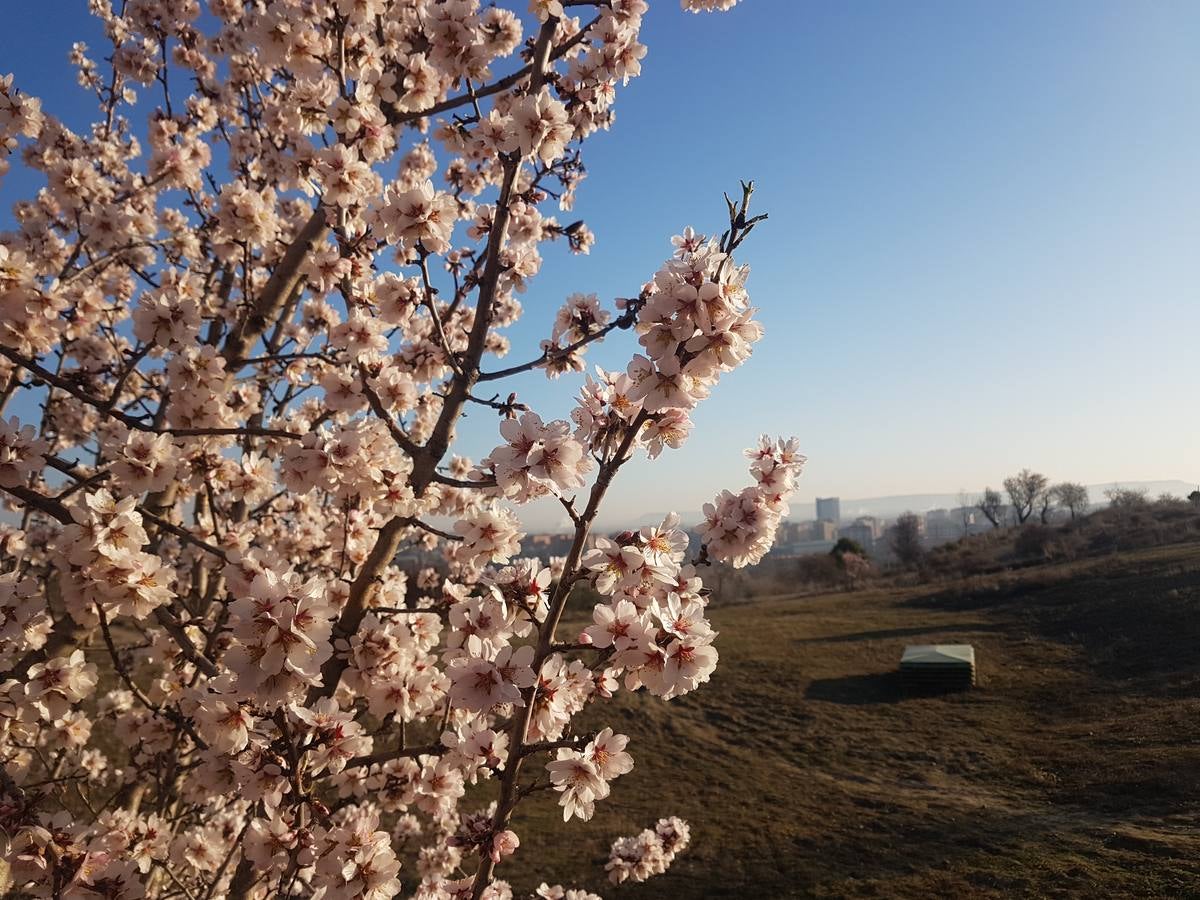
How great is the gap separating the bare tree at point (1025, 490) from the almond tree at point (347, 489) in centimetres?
7003

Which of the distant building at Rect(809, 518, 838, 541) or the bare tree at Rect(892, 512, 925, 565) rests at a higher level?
the distant building at Rect(809, 518, 838, 541)

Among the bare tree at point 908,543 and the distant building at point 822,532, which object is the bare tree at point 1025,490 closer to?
the bare tree at point 908,543

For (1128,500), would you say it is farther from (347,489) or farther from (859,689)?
(347,489)

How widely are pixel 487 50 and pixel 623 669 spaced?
3.49 metres

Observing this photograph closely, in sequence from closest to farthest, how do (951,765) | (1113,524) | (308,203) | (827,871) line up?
1. (308,203)
2. (827,871)
3. (951,765)
4. (1113,524)

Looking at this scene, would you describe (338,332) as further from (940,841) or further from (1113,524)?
(1113,524)

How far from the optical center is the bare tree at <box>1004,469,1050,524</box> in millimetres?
62156

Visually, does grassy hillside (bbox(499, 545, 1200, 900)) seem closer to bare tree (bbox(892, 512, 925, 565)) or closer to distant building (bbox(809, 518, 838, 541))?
bare tree (bbox(892, 512, 925, 565))

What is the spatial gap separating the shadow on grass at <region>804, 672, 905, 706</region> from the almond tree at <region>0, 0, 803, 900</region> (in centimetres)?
1395

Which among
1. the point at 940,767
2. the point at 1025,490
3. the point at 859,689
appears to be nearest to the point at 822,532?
the point at 1025,490

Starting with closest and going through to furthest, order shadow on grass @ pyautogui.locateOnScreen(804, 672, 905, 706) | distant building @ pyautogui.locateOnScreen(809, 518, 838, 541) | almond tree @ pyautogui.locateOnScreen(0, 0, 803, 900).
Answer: almond tree @ pyautogui.locateOnScreen(0, 0, 803, 900), shadow on grass @ pyautogui.locateOnScreen(804, 672, 905, 706), distant building @ pyautogui.locateOnScreen(809, 518, 838, 541)

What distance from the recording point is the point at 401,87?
13.4 feet

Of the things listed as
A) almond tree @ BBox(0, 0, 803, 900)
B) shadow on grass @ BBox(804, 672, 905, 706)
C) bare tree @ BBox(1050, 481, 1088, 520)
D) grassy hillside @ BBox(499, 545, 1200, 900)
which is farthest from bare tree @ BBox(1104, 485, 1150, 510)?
almond tree @ BBox(0, 0, 803, 900)

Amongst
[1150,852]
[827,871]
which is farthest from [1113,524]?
[827,871]
